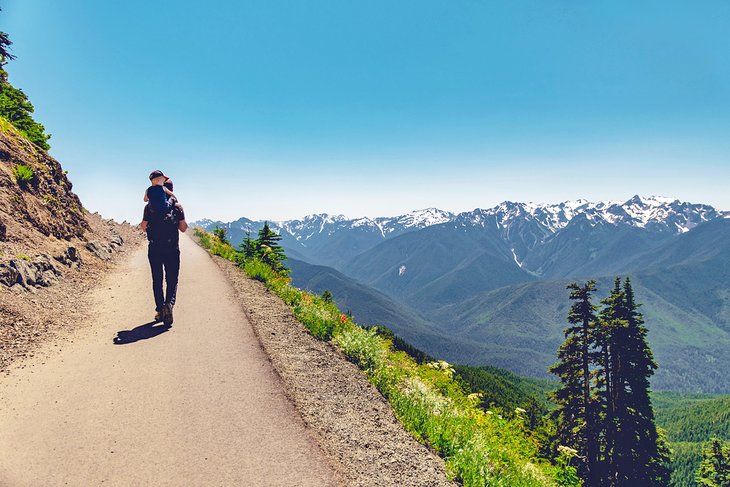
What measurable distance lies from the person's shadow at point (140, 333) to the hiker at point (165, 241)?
255 mm

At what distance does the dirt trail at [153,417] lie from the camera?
4273 mm

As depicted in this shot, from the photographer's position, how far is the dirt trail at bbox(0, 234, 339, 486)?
427 cm

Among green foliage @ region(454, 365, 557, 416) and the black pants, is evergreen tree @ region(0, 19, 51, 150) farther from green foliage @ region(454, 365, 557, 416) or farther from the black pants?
green foliage @ region(454, 365, 557, 416)

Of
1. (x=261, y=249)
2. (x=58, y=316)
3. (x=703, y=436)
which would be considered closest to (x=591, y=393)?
(x=261, y=249)

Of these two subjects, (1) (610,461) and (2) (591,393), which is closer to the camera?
(1) (610,461)

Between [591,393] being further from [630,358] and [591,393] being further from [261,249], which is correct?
[261,249]

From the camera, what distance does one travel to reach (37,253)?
38.1 ft

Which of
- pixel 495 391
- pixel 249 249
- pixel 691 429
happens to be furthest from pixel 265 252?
pixel 691 429

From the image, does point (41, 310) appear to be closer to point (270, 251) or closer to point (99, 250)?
point (99, 250)

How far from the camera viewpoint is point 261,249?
64.6 ft

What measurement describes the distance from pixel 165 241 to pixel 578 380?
36.6 m

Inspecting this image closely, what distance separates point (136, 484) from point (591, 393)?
1591 inches

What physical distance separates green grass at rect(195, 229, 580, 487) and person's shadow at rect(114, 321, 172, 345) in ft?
11.4

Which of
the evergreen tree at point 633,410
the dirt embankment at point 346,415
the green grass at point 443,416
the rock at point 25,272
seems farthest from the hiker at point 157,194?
the evergreen tree at point 633,410
